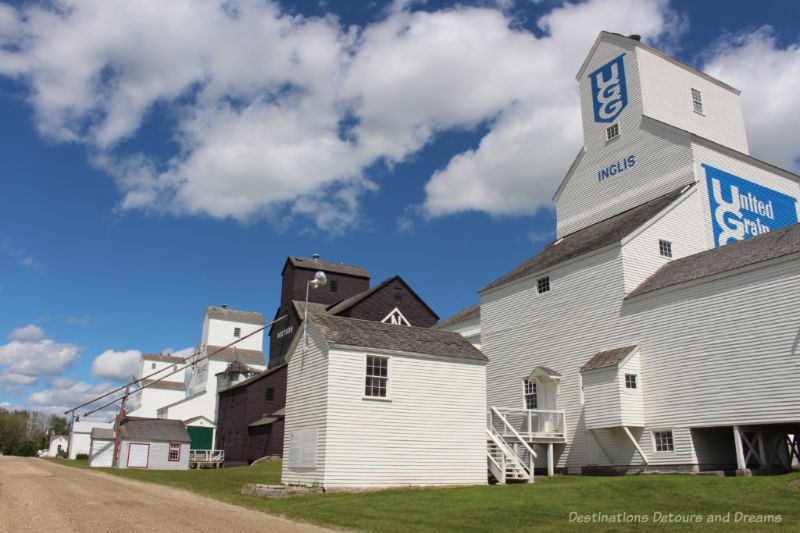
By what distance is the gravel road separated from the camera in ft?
34.7

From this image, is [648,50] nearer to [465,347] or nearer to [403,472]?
[465,347]

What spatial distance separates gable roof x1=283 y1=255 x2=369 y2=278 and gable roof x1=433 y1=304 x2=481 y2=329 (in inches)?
490

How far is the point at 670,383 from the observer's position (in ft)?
68.2

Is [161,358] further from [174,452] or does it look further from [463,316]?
[463,316]

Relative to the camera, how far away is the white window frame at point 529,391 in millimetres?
26344

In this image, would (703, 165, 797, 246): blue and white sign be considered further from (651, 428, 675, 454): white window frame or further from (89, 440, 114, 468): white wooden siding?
(89, 440, 114, 468): white wooden siding

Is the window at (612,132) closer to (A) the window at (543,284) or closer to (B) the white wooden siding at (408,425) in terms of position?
(A) the window at (543,284)

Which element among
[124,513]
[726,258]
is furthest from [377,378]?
[726,258]

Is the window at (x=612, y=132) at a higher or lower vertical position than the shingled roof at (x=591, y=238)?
higher

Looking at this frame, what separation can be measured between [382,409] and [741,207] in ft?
65.7

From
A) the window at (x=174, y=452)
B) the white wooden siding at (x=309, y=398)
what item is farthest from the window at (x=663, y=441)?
the window at (x=174, y=452)

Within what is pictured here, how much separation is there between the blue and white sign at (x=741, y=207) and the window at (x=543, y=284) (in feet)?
24.0

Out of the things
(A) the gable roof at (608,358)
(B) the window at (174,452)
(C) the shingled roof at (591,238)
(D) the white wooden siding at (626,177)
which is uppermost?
(D) the white wooden siding at (626,177)

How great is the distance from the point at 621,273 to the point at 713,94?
1549 centimetres
